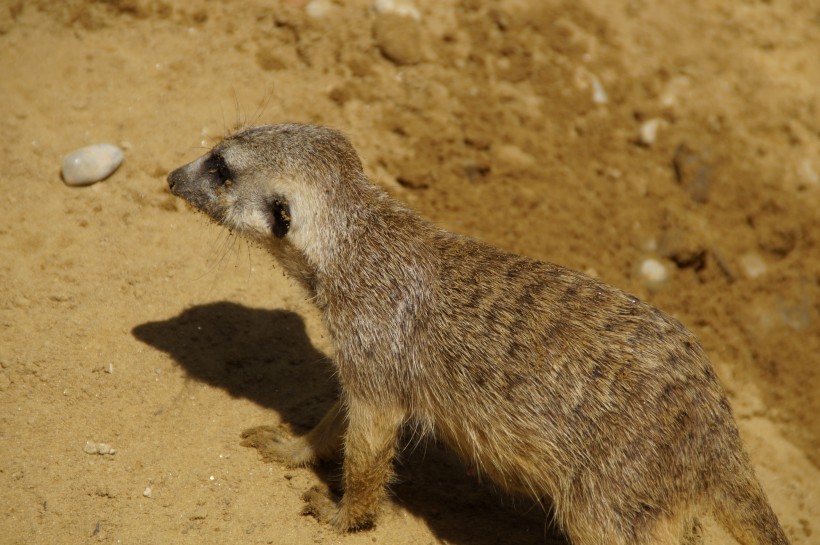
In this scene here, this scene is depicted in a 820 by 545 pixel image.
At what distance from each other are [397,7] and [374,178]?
1.46 meters

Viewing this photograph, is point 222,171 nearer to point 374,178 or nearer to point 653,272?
point 374,178

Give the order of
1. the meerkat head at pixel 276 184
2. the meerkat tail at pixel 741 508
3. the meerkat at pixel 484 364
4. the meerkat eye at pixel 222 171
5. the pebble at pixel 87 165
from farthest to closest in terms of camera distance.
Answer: the pebble at pixel 87 165, the meerkat eye at pixel 222 171, the meerkat head at pixel 276 184, the meerkat tail at pixel 741 508, the meerkat at pixel 484 364

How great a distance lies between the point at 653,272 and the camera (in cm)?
588

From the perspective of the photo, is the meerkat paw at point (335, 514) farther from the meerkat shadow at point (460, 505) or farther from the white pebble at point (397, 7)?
the white pebble at point (397, 7)

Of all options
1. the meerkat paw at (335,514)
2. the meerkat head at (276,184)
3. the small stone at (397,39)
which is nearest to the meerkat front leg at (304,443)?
the meerkat paw at (335,514)

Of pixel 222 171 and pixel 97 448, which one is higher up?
pixel 222 171

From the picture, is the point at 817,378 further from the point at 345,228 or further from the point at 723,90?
the point at 345,228

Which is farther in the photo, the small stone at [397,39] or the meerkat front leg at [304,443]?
the small stone at [397,39]

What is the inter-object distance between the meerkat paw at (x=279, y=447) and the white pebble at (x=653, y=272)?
3019mm

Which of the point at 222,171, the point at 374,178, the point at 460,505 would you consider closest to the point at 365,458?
the point at 460,505

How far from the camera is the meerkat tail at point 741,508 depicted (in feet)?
11.3

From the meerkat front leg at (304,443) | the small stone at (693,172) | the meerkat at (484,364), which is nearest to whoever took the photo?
the meerkat at (484,364)

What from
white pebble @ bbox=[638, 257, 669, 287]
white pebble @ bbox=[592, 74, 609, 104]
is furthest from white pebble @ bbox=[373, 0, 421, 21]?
white pebble @ bbox=[638, 257, 669, 287]

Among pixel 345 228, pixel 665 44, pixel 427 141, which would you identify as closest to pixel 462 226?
pixel 427 141
